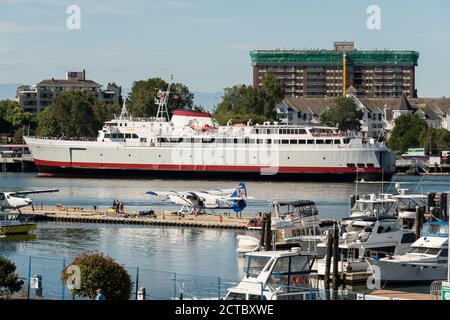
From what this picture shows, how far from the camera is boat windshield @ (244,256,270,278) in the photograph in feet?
86.2

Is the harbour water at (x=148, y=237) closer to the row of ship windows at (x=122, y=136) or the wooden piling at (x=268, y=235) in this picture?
the wooden piling at (x=268, y=235)

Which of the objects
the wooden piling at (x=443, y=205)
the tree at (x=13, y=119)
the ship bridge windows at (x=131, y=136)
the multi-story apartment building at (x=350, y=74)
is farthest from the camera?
the multi-story apartment building at (x=350, y=74)

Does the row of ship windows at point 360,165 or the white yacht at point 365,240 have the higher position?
the row of ship windows at point 360,165

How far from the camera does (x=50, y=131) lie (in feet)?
435

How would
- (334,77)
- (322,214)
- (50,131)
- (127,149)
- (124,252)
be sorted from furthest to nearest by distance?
(334,77), (50,131), (127,149), (322,214), (124,252)

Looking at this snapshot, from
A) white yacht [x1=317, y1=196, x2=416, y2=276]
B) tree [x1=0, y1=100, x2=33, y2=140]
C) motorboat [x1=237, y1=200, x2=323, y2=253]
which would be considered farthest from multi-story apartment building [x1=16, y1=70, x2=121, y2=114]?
white yacht [x1=317, y1=196, x2=416, y2=276]

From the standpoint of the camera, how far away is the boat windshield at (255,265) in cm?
2628

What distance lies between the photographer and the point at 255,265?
26.5 meters

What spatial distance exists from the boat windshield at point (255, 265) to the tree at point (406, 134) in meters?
106

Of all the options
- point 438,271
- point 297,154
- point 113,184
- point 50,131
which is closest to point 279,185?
point 297,154

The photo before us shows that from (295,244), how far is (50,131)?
94779 millimetres

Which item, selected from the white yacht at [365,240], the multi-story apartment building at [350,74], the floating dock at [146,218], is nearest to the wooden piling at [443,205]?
the floating dock at [146,218]

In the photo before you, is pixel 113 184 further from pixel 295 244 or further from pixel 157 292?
pixel 157 292

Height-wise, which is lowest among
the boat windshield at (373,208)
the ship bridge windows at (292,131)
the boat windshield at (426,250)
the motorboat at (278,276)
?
the boat windshield at (426,250)
